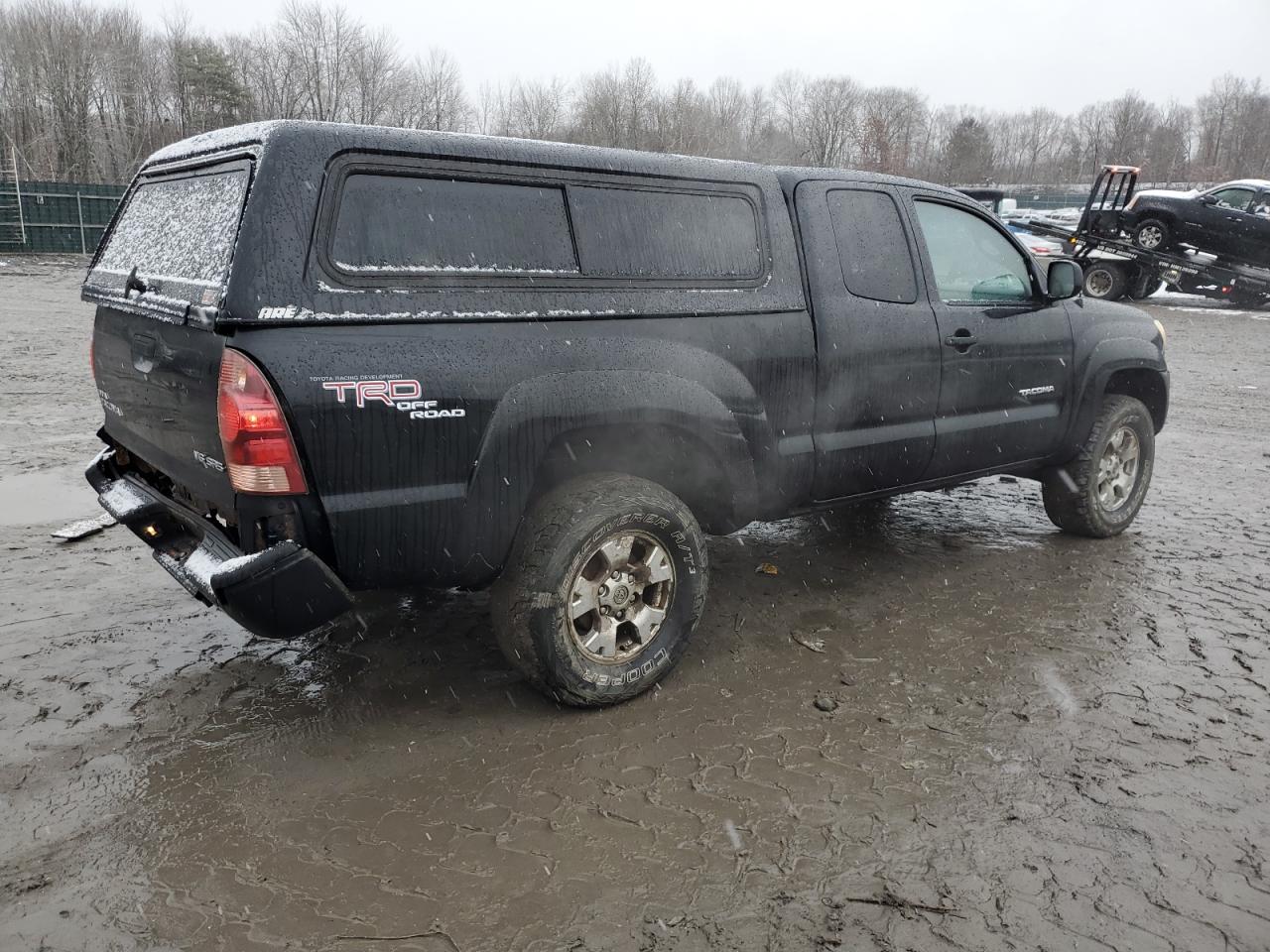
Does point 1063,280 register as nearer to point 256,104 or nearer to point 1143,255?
point 1143,255

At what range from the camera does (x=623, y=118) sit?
48.1 metres

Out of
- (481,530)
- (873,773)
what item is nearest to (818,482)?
(873,773)

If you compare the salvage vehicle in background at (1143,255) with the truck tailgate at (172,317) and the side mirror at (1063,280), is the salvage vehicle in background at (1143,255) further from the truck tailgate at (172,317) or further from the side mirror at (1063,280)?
the truck tailgate at (172,317)

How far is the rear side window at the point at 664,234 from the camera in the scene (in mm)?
3289

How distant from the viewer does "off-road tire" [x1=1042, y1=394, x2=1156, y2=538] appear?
5.20 meters

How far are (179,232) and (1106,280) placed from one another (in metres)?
19.5

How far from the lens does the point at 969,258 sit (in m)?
4.63

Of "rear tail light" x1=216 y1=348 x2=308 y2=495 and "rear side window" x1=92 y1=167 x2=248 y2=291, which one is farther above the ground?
"rear side window" x1=92 y1=167 x2=248 y2=291

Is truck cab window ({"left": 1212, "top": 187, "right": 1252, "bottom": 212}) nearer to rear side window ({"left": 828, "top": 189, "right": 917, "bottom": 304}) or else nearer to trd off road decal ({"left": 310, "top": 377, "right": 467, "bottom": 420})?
rear side window ({"left": 828, "top": 189, "right": 917, "bottom": 304})

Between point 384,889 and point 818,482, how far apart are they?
Result: 7.86ft

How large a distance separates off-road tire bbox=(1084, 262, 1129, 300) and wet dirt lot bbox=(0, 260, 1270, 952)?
1588cm

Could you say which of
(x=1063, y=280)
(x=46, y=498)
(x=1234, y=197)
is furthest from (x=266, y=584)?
(x=1234, y=197)

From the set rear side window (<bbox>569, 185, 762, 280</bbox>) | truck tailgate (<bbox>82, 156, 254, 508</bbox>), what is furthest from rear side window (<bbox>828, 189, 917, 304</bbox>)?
truck tailgate (<bbox>82, 156, 254, 508</bbox>)

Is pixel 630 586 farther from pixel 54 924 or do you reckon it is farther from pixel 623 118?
pixel 623 118
